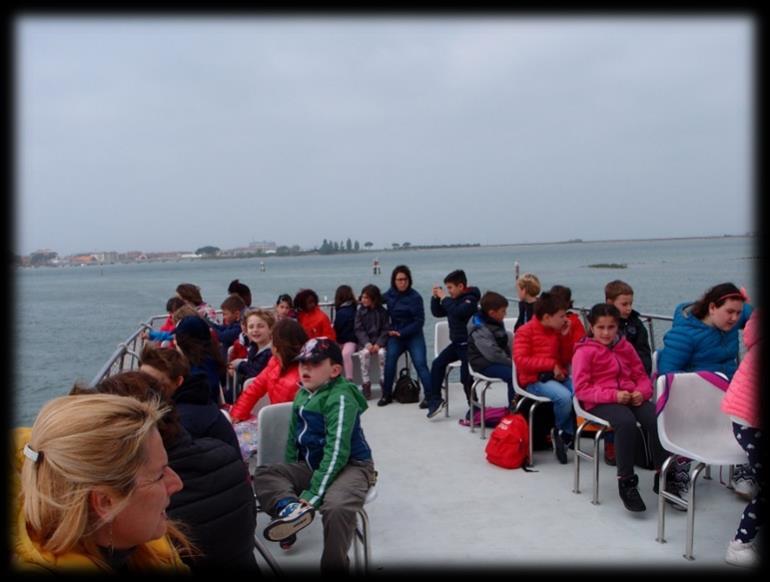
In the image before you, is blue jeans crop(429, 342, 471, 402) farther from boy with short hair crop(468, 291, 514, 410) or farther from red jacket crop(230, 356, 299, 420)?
red jacket crop(230, 356, 299, 420)

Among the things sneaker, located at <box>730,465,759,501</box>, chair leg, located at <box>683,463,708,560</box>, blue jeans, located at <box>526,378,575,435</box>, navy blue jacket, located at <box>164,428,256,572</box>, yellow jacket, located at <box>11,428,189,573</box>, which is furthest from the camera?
blue jeans, located at <box>526,378,575,435</box>

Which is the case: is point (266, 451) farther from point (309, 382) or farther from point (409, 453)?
point (409, 453)

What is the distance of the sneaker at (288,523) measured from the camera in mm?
2625

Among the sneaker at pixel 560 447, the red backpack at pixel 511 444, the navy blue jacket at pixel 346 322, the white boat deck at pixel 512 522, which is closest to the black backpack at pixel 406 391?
the navy blue jacket at pixel 346 322

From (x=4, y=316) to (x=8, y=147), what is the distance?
658mm

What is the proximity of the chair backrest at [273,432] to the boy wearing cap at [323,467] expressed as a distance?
0.39 feet

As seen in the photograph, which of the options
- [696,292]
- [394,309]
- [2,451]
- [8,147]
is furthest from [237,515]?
[696,292]

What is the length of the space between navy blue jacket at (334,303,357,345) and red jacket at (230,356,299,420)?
2798 mm

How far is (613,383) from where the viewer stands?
3.81m

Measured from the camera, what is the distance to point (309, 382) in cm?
304

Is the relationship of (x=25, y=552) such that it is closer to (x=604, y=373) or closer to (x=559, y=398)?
(x=604, y=373)

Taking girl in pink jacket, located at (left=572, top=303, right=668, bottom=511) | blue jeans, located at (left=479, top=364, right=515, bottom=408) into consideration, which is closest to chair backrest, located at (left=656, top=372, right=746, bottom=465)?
girl in pink jacket, located at (left=572, top=303, right=668, bottom=511)

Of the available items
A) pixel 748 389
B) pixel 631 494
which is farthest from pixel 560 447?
pixel 748 389

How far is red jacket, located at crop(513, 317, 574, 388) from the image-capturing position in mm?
4375
